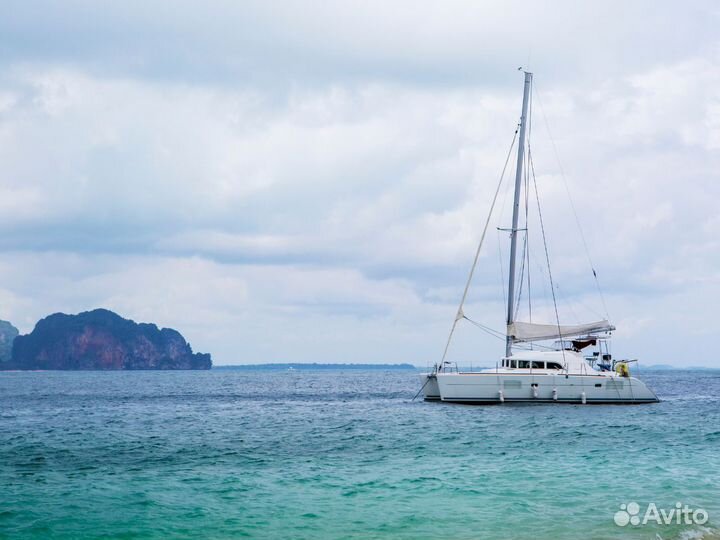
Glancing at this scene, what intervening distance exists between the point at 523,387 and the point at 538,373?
5.26ft

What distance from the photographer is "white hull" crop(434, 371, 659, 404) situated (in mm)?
51844

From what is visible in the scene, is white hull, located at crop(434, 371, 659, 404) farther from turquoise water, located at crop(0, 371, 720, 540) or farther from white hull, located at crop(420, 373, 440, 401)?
turquoise water, located at crop(0, 371, 720, 540)

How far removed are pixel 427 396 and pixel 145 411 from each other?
22848 millimetres

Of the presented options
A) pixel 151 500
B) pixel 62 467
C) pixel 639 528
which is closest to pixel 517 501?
pixel 639 528

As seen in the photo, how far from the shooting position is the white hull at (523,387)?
51.8 metres

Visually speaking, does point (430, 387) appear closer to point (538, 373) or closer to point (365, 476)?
point (538, 373)

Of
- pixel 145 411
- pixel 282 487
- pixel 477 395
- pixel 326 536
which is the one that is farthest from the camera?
pixel 145 411

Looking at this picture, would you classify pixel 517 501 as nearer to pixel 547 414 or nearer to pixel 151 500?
pixel 151 500

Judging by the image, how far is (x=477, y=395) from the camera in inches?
2052

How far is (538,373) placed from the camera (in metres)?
53.1

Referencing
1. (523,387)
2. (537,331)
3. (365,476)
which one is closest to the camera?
(365,476)

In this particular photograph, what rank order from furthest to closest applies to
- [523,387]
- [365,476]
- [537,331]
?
[537,331] < [523,387] < [365,476]

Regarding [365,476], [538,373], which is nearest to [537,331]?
[538,373]

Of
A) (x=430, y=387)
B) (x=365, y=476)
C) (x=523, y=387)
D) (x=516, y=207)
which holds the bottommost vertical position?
(x=365, y=476)
